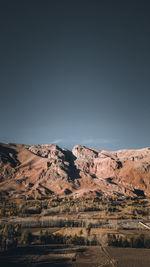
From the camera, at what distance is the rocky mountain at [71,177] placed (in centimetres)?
11806

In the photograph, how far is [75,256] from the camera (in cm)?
3225

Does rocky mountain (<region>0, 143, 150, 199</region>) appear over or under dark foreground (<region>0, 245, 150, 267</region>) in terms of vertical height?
over

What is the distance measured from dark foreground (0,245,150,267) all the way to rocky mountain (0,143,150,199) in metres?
76.2

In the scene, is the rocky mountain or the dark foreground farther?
the rocky mountain

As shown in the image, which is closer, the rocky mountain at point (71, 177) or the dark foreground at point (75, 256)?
the dark foreground at point (75, 256)

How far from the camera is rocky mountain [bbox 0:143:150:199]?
11806 cm

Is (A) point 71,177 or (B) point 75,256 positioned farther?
(A) point 71,177

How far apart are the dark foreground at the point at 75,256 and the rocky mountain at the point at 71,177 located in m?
76.2

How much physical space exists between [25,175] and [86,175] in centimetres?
4804

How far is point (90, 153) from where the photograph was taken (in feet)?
654

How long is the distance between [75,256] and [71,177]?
109975 millimetres

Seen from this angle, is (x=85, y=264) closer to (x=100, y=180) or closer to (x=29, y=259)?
(x=29, y=259)

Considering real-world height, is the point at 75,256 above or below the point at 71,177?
below

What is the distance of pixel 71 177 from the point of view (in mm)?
141500
